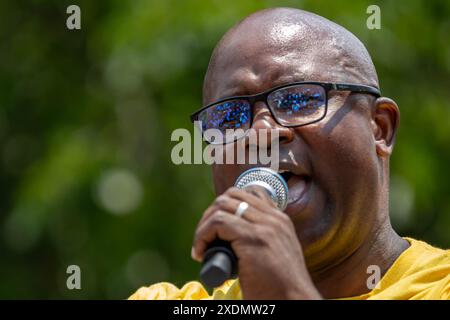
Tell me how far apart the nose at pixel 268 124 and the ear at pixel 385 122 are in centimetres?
51

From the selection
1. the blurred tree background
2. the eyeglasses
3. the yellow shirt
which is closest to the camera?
the yellow shirt

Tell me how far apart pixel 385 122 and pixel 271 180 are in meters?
1.03

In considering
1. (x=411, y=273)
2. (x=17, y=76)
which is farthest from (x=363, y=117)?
(x=17, y=76)

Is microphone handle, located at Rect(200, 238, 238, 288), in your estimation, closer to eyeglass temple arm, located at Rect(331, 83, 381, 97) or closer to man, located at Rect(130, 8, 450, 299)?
man, located at Rect(130, 8, 450, 299)

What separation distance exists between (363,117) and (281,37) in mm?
456

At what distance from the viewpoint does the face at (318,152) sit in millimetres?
4398

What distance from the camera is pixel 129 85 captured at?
30.6ft

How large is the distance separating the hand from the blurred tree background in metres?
4.92

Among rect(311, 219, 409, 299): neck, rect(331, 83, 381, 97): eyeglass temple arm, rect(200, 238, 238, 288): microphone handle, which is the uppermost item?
rect(331, 83, 381, 97): eyeglass temple arm

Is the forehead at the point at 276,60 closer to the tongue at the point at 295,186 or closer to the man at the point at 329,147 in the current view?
the man at the point at 329,147

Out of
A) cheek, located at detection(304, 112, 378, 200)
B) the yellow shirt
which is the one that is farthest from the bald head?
the yellow shirt

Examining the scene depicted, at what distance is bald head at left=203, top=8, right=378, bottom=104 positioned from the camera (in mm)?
4590

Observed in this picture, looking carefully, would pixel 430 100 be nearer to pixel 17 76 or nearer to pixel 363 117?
pixel 17 76

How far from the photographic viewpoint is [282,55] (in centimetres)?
461
